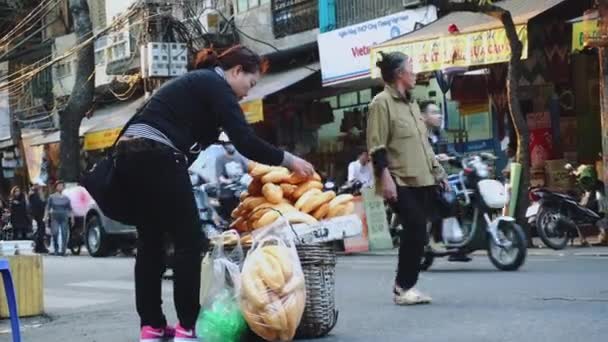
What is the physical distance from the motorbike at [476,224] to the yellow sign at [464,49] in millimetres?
4725

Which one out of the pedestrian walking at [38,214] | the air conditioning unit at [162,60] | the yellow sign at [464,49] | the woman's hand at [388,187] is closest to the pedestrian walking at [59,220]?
the pedestrian walking at [38,214]

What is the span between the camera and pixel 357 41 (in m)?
20.5

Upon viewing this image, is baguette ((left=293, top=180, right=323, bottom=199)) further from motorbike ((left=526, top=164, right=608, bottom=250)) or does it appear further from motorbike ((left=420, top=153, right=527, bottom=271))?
motorbike ((left=526, top=164, right=608, bottom=250))

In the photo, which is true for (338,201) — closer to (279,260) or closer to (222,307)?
(279,260)

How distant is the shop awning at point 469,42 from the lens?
15445 mm

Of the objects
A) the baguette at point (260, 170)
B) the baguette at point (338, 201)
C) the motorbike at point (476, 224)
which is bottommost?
the motorbike at point (476, 224)

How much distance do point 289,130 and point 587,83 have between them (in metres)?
8.59

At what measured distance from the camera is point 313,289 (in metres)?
5.77

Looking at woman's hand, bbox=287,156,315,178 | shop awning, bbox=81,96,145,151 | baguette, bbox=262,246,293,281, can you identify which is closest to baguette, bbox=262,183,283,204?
baguette, bbox=262,246,293,281

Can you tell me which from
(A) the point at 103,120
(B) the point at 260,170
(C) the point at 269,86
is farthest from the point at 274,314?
(A) the point at 103,120

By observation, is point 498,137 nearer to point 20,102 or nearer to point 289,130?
point 289,130

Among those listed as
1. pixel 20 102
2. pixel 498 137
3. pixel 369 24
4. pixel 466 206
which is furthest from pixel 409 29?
pixel 20 102

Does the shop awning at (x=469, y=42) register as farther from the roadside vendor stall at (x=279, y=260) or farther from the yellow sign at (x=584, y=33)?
the roadside vendor stall at (x=279, y=260)

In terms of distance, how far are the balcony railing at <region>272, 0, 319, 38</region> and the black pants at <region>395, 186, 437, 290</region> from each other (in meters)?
15.9
